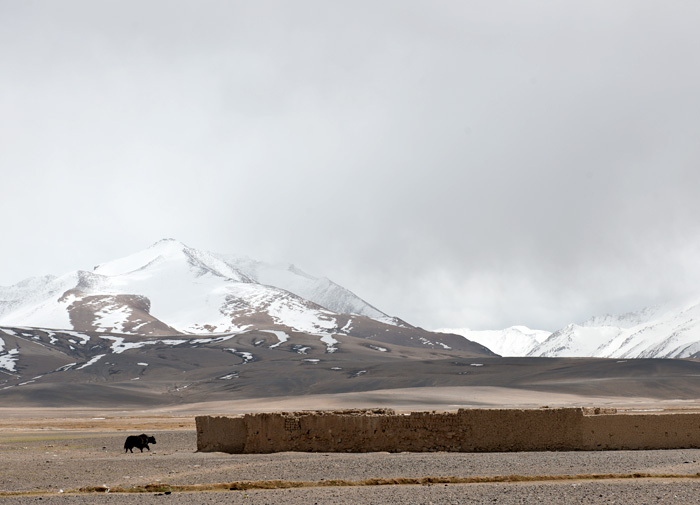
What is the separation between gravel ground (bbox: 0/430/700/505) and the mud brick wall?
93 centimetres

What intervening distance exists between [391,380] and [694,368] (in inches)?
2206

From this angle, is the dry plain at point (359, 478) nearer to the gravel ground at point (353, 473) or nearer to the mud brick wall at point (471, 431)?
the gravel ground at point (353, 473)

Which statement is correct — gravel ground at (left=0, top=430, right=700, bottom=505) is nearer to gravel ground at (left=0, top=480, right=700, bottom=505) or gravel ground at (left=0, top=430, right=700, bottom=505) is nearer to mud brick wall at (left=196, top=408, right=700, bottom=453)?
gravel ground at (left=0, top=480, right=700, bottom=505)

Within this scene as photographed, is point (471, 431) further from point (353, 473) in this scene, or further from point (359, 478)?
point (359, 478)

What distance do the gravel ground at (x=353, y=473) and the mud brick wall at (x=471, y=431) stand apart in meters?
0.93

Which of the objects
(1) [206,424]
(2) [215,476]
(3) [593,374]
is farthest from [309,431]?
(3) [593,374]

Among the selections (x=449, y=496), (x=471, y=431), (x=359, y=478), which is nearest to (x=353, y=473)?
(x=359, y=478)

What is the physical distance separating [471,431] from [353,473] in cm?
685

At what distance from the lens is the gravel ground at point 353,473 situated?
16.2m

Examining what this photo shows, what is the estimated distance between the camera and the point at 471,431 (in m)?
26.6

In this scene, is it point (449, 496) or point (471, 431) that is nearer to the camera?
point (449, 496)

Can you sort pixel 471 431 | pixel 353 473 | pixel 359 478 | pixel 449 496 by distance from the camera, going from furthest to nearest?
pixel 471 431, pixel 353 473, pixel 359 478, pixel 449 496

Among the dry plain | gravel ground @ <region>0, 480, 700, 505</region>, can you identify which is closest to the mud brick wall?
the dry plain

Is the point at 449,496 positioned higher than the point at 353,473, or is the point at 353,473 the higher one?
the point at 353,473
